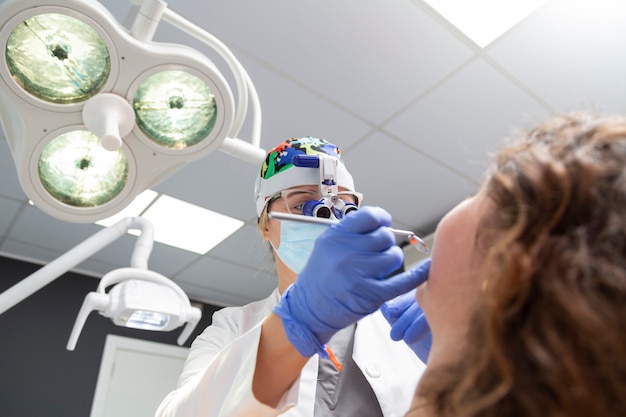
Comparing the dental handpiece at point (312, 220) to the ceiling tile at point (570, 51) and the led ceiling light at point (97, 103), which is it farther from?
the ceiling tile at point (570, 51)

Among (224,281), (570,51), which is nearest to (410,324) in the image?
(570,51)

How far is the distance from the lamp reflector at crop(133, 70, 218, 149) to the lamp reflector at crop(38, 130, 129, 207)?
0.09 metres

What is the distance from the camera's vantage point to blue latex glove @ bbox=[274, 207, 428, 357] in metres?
0.82

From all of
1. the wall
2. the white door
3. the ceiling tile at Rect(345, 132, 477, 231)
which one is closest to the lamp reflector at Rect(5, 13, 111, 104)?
the ceiling tile at Rect(345, 132, 477, 231)

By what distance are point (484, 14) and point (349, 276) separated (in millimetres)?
1731

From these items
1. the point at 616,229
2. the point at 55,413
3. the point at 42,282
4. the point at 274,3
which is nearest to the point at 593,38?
the point at 274,3

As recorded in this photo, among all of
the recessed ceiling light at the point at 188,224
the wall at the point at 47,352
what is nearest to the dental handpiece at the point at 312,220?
the recessed ceiling light at the point at 188,224

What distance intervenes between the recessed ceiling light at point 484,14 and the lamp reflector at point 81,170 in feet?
5.08

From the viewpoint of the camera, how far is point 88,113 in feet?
2.93

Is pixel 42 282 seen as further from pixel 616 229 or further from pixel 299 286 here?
pixel 616 229

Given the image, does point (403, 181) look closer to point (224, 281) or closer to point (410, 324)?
point (224, 281)

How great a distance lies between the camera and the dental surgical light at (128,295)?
3.84 ft

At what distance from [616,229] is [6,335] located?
460 cm

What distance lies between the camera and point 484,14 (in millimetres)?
2080
